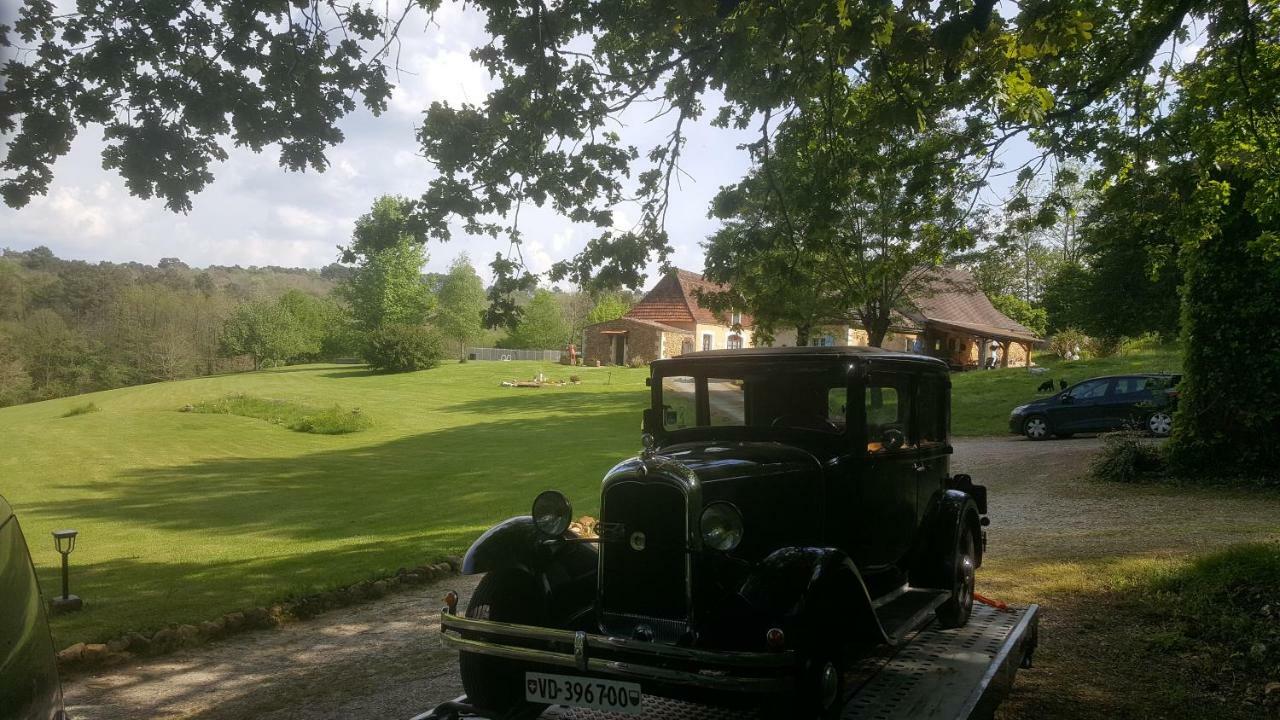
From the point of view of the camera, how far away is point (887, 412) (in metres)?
4.75

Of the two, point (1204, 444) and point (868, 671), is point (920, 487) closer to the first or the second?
point (868, 671)

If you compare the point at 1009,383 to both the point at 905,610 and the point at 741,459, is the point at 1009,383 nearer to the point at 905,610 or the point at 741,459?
the point at 905,610

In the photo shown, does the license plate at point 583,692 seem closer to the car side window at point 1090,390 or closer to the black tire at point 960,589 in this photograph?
the black tire at point 960,589

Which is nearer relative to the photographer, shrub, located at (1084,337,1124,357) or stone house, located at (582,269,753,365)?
shrub, located at (1084,337,1124,357)

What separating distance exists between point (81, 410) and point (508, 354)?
43191 mm

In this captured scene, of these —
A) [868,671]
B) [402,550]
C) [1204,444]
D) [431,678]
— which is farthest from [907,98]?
[1204,444]

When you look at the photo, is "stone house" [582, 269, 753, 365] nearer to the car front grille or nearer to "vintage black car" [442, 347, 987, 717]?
"vintage black car" [442, 347, 987, 717]

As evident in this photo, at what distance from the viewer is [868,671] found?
4.07 meters

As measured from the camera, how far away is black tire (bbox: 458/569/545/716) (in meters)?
3.82

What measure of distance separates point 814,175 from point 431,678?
5.96 m

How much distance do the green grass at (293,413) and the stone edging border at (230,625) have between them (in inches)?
851

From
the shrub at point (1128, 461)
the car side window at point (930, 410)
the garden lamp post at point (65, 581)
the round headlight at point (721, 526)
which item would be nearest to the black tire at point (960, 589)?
the car side window at point (930, 410)

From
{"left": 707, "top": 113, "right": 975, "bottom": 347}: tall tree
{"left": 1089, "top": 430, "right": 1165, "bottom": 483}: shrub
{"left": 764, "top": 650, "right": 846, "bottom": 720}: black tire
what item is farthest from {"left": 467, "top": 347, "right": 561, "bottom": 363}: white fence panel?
{"left": 764, "top": 650, "right": 846, "bottom": 720}: black tire

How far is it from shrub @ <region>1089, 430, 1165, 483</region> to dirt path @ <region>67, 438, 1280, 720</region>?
101 inches
